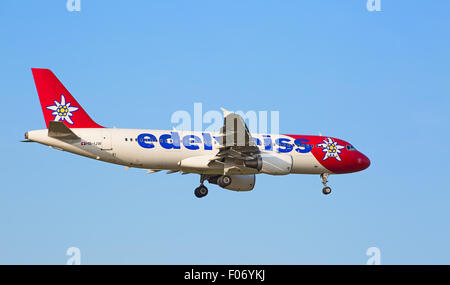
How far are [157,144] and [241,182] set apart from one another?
7756 millimetres

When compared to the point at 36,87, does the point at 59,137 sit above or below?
below

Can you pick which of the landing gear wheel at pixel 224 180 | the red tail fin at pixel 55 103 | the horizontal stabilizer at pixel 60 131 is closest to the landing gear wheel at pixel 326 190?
the landing gear wheel at pixel 224 180

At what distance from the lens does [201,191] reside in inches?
2024

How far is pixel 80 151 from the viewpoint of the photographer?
148ft

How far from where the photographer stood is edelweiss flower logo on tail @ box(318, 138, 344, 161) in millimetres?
51375

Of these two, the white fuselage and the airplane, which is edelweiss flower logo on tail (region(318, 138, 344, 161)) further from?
the white fuselage

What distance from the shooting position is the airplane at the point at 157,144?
44781 millimetres

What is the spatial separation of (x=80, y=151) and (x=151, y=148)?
4.41m

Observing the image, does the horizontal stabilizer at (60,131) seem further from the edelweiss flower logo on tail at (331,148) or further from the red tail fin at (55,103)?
the edelweiss flower logo on tail at (331,148)

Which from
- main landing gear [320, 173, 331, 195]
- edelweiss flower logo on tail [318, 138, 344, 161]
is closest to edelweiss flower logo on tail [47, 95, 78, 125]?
edelweiss flower logo on tail [318, 138, 344, 161]

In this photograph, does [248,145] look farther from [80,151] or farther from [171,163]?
[80,151]
